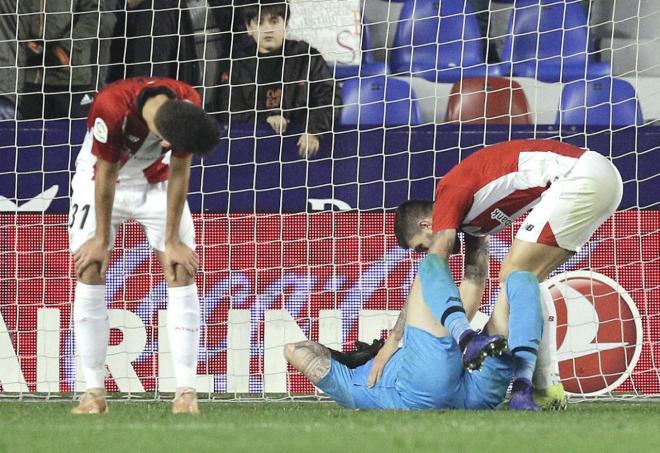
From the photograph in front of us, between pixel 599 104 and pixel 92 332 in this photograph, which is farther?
pixel 599 104

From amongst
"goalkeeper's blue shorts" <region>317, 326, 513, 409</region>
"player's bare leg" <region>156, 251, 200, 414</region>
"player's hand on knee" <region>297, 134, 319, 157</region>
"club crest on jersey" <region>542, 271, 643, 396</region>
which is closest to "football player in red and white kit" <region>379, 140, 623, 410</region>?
"goalkeeper's blue shorts" <region>317, 326, 513, 409</region>

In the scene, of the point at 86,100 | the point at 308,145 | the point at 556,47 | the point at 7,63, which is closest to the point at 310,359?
the point at 308,145

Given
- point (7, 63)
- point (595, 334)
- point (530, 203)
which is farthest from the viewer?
point (7, 63)

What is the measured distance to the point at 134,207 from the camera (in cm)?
508

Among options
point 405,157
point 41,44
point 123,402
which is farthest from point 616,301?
point 41,44

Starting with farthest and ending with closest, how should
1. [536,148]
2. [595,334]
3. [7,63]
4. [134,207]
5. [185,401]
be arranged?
[7,63] → [595,334] → [536,148] → [134,207] → [185,401]

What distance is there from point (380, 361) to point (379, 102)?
2.56m

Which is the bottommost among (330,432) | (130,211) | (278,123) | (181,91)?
(330,432)

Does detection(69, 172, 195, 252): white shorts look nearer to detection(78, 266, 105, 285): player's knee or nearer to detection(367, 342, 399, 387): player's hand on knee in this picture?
detection(78, 266, 105, 285): player's knee

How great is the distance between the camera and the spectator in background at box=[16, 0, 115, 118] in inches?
296

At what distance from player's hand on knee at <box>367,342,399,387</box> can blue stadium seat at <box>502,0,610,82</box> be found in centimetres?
317

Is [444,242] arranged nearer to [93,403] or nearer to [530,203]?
[530,203]

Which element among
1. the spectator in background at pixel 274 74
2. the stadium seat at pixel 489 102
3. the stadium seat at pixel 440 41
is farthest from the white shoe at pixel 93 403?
the stadium seat at pixel 440 41

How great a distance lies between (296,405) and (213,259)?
3.92 ft
